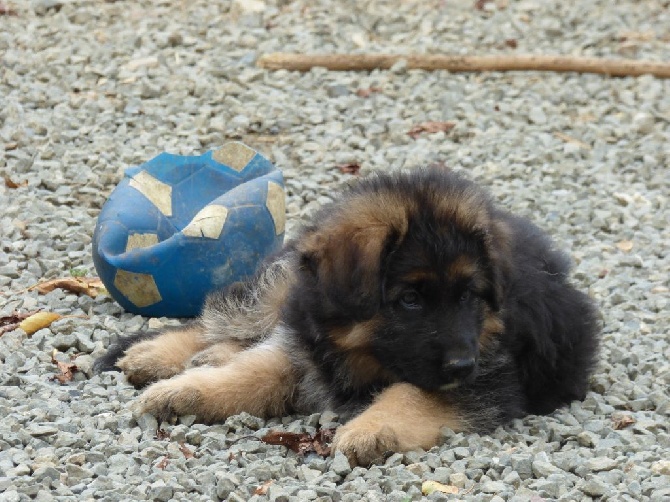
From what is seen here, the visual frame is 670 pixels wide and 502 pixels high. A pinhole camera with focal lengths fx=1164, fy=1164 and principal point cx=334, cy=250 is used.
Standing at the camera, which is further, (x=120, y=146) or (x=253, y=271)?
(x=120, y=146)

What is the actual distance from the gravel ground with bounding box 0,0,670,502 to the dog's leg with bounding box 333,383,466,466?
0.24 feet

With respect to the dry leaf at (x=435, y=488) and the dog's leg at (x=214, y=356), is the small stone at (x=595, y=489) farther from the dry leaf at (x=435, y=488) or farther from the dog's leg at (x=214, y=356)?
the dog's leg at (x=214, y=356)

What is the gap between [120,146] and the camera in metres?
8.87

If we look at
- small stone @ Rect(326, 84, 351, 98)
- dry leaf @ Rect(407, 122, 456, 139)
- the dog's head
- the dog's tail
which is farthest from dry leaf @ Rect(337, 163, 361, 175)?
the dog's head

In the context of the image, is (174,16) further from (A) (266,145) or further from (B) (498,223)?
(B) (498,223)

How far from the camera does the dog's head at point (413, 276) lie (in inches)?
188

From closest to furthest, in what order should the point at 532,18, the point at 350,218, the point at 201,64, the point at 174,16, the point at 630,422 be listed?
the point at 350,218 → the point at 630,422 → the point at 201,64 → the point at 174,16 → the point at 532,18

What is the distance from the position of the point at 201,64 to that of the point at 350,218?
5830mm

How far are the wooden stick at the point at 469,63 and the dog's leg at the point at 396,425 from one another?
6035 millimetres

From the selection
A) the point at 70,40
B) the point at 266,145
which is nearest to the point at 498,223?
the point at 266,145

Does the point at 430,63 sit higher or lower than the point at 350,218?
lower

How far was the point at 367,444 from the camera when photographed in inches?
182

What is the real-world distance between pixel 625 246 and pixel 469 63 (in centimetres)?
333

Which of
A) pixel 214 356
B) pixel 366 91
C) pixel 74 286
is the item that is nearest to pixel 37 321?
pixel 74 286
